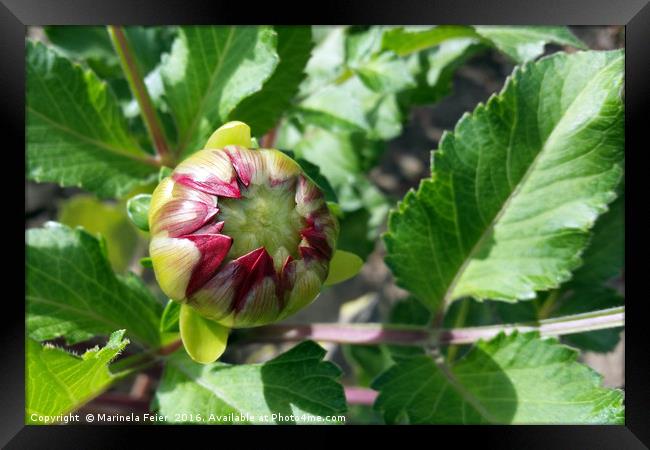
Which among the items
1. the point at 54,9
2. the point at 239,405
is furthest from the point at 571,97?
the point at 54,9

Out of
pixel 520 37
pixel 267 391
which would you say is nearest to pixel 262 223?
pixel 267 391

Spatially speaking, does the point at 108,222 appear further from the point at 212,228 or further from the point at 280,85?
the point at 212,228

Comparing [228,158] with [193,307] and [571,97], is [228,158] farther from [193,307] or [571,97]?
[571,97]

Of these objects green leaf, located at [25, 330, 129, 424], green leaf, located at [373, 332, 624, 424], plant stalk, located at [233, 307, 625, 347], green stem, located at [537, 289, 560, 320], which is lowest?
green stem, located at [537, 289, 560, 320]

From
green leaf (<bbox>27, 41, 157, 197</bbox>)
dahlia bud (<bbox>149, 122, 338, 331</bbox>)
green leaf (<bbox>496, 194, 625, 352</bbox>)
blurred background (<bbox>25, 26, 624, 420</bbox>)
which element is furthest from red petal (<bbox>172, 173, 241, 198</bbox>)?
blurred background (<bbox>25, 26, 624, 420</bbox>)

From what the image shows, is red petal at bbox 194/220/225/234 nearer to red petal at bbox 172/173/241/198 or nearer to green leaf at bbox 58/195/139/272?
red petal at bbox 172/173/241/198

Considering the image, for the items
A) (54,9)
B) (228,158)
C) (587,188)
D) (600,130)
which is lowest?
(587,188)
